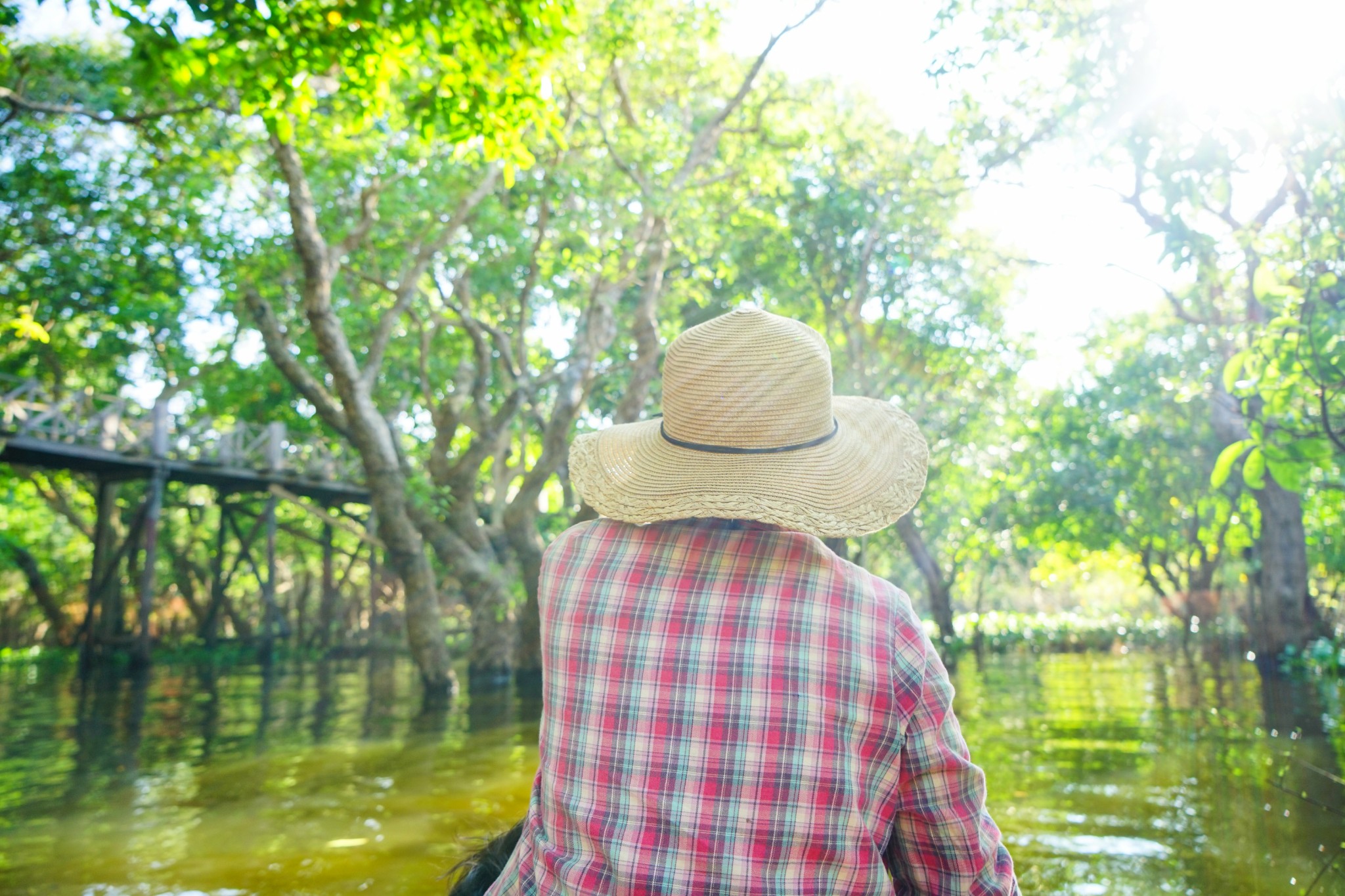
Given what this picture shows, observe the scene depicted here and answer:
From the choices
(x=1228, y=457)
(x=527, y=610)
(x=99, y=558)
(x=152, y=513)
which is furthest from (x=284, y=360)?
(x=99, y=558)

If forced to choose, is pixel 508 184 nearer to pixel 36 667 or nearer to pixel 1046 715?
pixel 1046 715

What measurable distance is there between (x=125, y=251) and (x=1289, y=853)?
17668 millimetres

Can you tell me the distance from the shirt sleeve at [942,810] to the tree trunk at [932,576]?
57.1 ft

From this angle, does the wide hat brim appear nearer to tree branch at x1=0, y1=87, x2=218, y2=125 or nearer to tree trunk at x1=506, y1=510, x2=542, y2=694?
tree branch at x1=0, y1=87, x2=218, y2=125

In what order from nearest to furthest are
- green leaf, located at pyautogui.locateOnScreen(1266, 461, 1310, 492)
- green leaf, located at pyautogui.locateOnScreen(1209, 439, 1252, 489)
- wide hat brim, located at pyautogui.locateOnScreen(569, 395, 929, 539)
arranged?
wide hat brim, located at pyautogui.locateOnScreen(569, 395, 929, 539) → green leaf, located at pyautogui.locateOnScreen(1209, 439, 1252, 489) → green leaf, located at pyautogui.locateOnScreen(1266, 461, 1310, 492)

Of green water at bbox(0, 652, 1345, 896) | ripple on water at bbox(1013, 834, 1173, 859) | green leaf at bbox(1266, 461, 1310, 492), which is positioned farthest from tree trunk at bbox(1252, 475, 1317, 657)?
green leaf at bbox(1266, 461, 1310, 492)

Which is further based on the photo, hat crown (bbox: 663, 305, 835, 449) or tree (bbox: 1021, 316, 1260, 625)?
tree (bbox: 1021, 316, 1260, 625)

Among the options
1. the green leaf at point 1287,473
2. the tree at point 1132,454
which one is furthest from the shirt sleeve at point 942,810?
the tree at point 1132,454

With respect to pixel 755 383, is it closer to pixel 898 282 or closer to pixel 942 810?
pixel 942 810

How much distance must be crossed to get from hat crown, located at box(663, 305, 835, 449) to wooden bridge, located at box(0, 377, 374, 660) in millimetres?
11488

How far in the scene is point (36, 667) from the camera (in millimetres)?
19109

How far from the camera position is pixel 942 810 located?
1376mm

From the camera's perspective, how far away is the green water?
395 cm

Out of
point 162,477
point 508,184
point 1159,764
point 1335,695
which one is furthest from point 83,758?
point 1335,695
